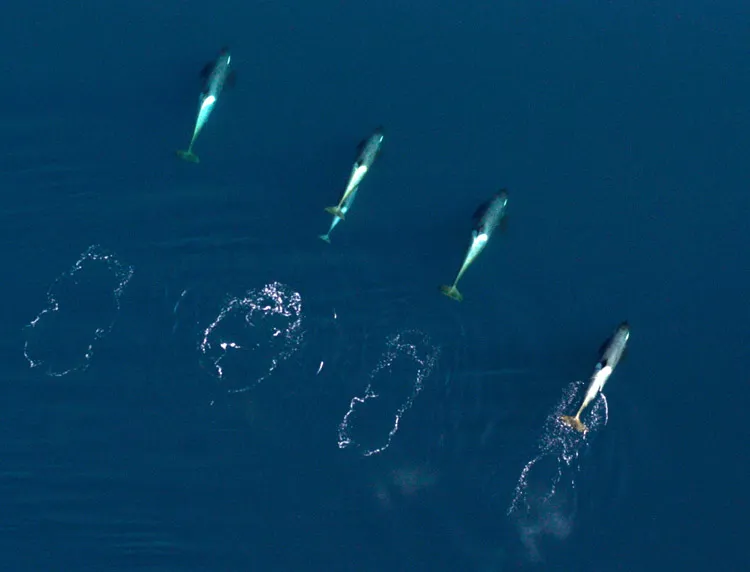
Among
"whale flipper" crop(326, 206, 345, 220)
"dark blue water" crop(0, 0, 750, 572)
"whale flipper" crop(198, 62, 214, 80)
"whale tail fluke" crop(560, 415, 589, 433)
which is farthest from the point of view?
"whale flipper" crop(198, 62, 214, 80)

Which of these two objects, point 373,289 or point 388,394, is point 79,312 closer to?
point 373,289

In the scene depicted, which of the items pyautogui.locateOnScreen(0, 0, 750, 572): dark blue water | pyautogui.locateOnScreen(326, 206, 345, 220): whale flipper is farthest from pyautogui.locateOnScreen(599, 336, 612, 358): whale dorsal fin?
pyautogui.locateOnScreen(326, 206, 345, 220): whale flipper

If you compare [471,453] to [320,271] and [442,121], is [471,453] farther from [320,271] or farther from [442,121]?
[442,121]

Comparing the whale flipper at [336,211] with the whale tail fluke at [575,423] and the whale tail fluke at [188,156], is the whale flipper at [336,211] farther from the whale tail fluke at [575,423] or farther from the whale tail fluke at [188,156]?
the whale tail fluke at [575,423]

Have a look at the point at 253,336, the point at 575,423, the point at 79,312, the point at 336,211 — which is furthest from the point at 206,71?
the point at 575,423

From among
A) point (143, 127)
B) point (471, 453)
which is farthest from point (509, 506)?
point (143, 127)

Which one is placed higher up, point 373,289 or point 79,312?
point 373,289

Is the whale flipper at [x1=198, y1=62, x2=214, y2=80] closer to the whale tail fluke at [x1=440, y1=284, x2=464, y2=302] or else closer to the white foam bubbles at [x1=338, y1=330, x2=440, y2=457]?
the whale tail fluke at [x1=440, y1=284, x2=464, y2=302]

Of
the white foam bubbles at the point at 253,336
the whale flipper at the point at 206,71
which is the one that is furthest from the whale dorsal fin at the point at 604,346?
the whale flipper at the point at 206,71
